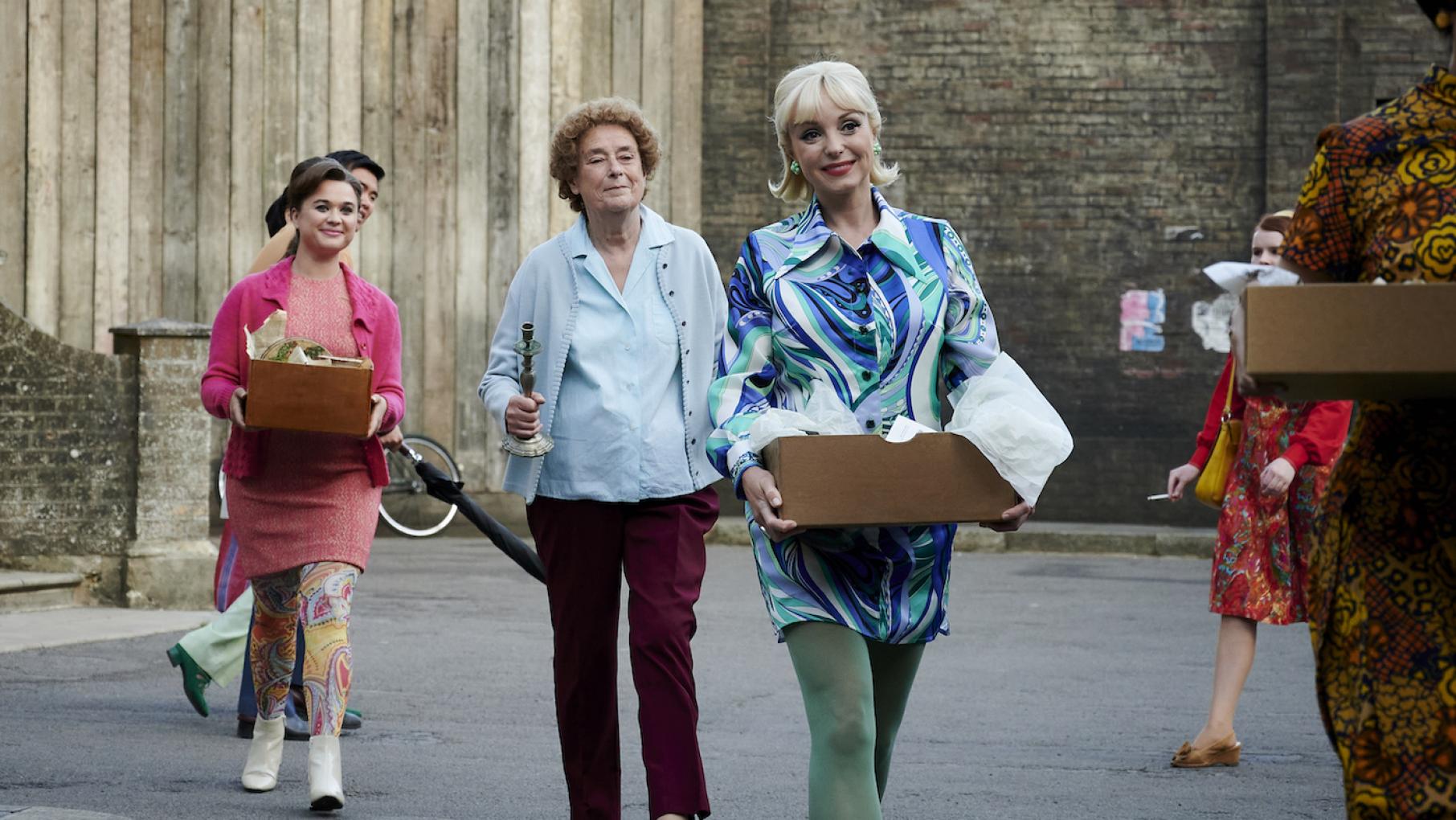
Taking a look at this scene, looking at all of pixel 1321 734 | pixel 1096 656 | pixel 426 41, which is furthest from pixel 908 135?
pixel 1321 734

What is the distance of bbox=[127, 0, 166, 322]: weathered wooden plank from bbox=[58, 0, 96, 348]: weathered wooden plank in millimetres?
371

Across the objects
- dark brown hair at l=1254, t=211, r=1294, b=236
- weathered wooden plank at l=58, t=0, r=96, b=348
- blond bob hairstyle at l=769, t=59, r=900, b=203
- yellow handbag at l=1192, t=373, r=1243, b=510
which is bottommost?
yellow handbag at l=1192, t=373, r=1243, b=510

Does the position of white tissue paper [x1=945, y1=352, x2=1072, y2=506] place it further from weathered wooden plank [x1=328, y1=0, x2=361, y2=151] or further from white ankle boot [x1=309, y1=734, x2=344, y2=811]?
weathered wooden plank [x1=328, y1=0, x2=361, y2=151]

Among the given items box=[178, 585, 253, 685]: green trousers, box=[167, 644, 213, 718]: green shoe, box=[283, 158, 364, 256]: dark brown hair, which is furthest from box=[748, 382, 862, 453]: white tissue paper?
box=[167, 644, 213, 718]: green shoe

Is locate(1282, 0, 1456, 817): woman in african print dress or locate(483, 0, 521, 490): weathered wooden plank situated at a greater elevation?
locate(483, 0, 521, 490): weathered wooden plank

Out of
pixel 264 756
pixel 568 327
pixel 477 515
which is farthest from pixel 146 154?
pixel 568 327

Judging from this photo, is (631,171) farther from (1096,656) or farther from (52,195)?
(52,195)

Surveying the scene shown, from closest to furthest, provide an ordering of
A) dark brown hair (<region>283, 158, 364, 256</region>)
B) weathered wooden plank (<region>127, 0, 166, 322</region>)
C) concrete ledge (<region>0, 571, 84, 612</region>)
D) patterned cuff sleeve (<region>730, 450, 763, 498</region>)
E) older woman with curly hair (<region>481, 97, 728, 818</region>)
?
patterned cuff sleeve (<region>730, 450, 763, 498</region>), older woman with curly hair (<region>481, 97, 728, 818</region>), dark brown hair (<region>283, 158, 364, 256</region>), concrete ledge (<region>0, 571, 84, 612</region>), weathered wooden plank (<region>127, 0, 166, 322</region>)

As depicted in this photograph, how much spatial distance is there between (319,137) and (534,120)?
170cm

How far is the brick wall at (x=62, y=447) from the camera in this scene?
33.6ft

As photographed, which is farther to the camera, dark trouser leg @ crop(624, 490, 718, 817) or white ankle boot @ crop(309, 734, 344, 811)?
white ankle boot @ crop(309, 734, 344, 811)

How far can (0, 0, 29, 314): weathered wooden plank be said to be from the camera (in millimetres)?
13258

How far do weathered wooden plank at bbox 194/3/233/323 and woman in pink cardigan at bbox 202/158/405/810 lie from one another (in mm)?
8770

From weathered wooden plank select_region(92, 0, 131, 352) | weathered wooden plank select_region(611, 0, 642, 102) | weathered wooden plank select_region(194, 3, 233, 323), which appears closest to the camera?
weathered wooden plank select_region(92, 0, 131, 352)
